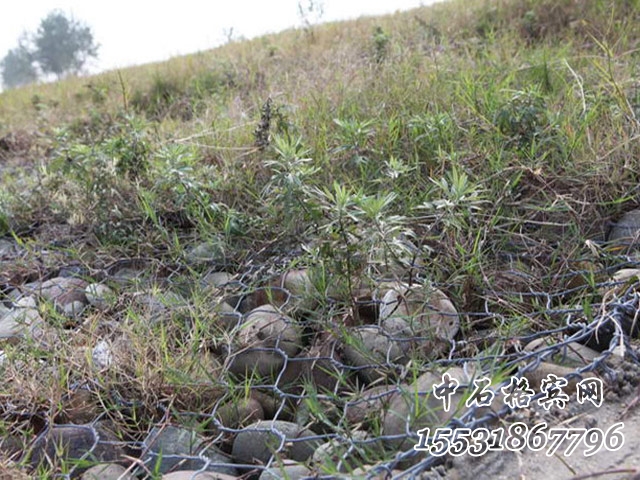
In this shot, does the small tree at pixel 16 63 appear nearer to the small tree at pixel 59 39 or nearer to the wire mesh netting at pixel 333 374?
the small tree at pixel 59 39

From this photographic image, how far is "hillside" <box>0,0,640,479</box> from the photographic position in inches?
66.1

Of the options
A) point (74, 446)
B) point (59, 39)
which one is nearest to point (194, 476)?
point (74, 446)

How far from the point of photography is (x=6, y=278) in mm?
2721

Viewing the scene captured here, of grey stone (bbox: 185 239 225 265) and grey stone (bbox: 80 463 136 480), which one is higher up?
grey stone (bbox: 185 239 225 265)

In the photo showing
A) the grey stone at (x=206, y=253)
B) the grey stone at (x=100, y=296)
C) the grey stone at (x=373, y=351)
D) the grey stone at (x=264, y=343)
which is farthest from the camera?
the grey stone at (x=206, y=253)

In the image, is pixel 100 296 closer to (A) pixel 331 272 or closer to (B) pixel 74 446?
(B) pixel 74 446

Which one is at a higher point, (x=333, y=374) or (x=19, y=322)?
(x=19, y=322)

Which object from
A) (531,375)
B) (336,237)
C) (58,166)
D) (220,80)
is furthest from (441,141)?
(220,80)

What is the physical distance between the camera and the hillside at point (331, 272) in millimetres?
1680

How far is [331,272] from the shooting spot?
6.78 ft

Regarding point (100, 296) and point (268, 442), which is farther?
point (100, 296)

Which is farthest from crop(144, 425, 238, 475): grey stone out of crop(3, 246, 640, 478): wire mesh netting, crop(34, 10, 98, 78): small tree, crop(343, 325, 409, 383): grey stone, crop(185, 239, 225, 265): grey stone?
crop(34, 10, 98, 78): small tree

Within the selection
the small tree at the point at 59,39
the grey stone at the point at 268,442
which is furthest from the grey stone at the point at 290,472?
the small tree at the point at 59,39

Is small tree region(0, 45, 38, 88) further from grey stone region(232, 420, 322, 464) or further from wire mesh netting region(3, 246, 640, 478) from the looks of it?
grey stone region(232, 420, 322, 464)
